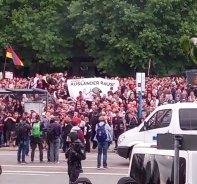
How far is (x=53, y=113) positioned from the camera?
27.0 m

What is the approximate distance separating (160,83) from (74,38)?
2315cm

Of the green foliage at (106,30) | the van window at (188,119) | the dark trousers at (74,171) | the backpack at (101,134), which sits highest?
the green foliage at (106,30)

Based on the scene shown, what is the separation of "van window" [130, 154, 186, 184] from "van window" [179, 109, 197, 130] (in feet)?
33.5

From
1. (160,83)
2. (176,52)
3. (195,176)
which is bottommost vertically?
(195,176)

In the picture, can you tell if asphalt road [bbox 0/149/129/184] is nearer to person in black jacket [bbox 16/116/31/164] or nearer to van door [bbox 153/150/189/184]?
person in black jacket [bbox 16/116/31/164]

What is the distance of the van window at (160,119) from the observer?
19.7m

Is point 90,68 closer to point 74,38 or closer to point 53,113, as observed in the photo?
point 74,38

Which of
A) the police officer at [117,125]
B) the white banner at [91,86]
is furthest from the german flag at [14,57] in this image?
the police officer at [117,125]

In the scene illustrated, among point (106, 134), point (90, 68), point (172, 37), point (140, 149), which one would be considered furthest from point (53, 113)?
point (90, 68)

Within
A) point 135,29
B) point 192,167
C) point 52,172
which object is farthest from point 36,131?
point 135,29

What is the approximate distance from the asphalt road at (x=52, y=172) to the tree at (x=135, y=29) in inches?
1059

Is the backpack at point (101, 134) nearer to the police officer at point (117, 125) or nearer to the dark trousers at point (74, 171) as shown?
the dark trousers at point (74, 171)

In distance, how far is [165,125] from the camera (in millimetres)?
19703

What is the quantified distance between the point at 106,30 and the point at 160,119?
3342 centimetres
